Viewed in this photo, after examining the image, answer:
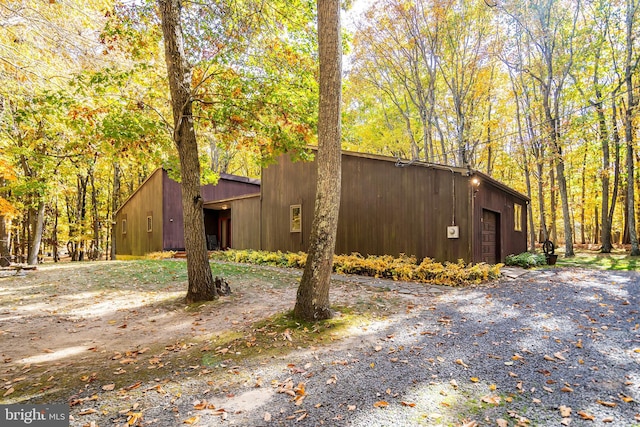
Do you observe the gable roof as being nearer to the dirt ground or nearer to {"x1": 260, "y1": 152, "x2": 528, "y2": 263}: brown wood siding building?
{"x1": 260, "y1": 152, "x2": 528, "y2": 263}: brown wood siding building

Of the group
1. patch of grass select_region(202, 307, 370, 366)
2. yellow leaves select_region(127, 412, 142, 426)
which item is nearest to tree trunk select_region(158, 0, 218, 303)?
patch of grass select_region(202, 307, 370, 366)

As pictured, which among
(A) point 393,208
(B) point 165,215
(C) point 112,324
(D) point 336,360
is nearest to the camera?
(D) point 336,360

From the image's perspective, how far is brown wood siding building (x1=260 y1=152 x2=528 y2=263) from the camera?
9211 mm

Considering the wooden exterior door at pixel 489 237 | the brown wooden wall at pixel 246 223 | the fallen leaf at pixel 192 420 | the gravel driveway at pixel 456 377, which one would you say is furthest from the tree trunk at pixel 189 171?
the wooden exterior door at pixel 489 237

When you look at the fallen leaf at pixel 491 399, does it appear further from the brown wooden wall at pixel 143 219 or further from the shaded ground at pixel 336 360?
the brown wooden wall at pixel 143 219

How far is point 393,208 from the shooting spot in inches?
405

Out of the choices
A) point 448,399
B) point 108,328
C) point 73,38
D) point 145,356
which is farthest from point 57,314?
point 448,399

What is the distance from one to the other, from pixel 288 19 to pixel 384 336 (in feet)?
20.3

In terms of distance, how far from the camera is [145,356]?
12.3 ft

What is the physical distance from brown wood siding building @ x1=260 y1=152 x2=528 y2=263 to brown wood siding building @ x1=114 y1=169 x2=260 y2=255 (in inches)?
204

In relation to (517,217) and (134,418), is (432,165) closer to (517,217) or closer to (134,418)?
(517,217)

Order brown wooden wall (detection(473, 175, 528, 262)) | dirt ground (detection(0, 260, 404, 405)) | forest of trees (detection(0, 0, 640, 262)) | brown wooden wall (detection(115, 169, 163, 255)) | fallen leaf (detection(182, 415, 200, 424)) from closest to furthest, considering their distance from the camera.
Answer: fallen leaf (detection(182, 415, 200, 424))
dirt ground (detection(0, 260, 404, 405))
forest of trees (detection(0, 0, 640, 262))
brown wooden wall (detection(473, 175, 528, 262))
brown wooden wall (detection(115, 169, 163, 255))

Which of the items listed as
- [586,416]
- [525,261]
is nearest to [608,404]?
[586,416]

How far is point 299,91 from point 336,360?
5006mm
